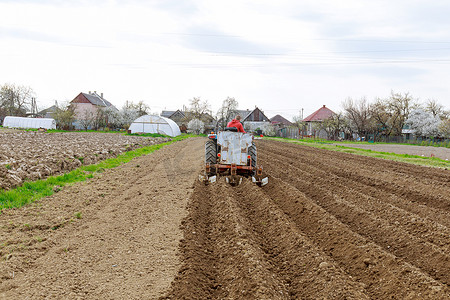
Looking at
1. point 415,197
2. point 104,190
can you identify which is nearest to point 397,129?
point 415,197

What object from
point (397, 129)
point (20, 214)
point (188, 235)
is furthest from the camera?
point (397, 129)

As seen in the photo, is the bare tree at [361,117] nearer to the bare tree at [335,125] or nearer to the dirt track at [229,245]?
the bare tree at [335,125]

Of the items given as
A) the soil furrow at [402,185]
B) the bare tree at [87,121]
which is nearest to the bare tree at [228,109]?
the bare tree at [87,121]

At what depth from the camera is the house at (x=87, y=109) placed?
200 feet

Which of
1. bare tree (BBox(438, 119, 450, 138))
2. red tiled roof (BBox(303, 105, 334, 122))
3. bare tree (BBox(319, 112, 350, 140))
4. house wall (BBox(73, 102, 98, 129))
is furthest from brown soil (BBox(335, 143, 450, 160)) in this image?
house wall (BBox(73, 102, 98, 129))

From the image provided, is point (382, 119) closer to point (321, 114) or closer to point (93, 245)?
point (321, 114)

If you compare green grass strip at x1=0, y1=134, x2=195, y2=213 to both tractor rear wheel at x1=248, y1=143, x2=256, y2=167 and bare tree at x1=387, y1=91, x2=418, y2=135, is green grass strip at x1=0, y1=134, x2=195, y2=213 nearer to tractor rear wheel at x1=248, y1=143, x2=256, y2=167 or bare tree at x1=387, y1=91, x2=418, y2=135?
tractor rear wheel at x1=248, y1=143, x2=256, y2=167

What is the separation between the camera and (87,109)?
221 feet

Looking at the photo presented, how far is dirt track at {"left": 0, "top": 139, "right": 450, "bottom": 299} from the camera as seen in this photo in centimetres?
389

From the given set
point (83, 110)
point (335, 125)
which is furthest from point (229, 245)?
point (83, 110)

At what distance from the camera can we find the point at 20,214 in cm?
681

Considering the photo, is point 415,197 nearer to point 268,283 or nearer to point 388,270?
point 388,270

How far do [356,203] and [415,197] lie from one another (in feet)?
7.32

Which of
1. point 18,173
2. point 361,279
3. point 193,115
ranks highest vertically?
point 193,115
